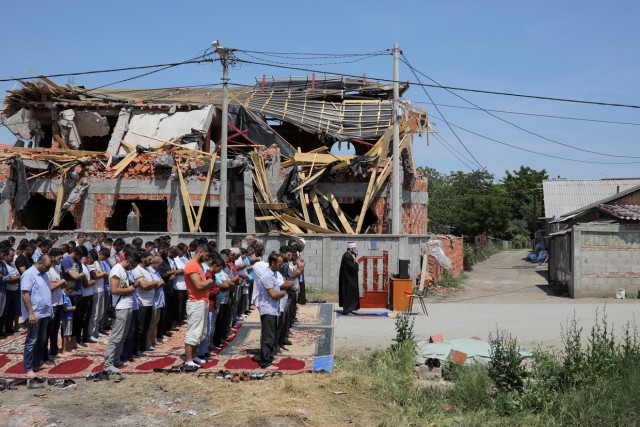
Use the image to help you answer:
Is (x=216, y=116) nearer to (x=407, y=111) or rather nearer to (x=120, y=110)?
(x=120, y=110)

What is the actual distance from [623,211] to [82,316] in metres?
16.0

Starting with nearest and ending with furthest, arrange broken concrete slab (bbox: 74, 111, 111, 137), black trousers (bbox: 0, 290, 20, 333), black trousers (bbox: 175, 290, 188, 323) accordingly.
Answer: black trousers (bbox: 0, 290, 20, 333), black trousers (bbox: 175, 290, 188, 323), broken concrete slab (bbox: 74, 111, 111, 137)

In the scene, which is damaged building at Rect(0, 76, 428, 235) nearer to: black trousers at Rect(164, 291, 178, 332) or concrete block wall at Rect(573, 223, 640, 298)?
concrete block wall at Rect(573, 223, 640, 298)

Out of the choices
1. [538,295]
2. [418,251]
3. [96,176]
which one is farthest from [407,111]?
[96,176]

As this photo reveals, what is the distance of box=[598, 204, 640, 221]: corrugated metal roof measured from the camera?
18.8 meters

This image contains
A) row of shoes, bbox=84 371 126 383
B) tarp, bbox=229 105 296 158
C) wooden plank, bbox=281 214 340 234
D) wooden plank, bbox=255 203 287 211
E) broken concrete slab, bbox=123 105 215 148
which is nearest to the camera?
row of shoes, bbox=84 371 126 383

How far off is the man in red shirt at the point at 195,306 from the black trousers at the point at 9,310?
443cm

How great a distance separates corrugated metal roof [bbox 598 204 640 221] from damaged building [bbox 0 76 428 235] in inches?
263

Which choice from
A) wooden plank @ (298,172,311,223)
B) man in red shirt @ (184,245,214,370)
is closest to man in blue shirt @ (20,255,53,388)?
man in red shirt @ (184,245,214,370)

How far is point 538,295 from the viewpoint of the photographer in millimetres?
20047

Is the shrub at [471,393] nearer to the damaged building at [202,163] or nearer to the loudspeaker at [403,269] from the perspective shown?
the loudspeaker at [403,269]

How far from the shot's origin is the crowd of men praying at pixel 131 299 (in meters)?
9.02

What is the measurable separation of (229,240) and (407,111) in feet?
32.3

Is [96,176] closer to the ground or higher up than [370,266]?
higher up
